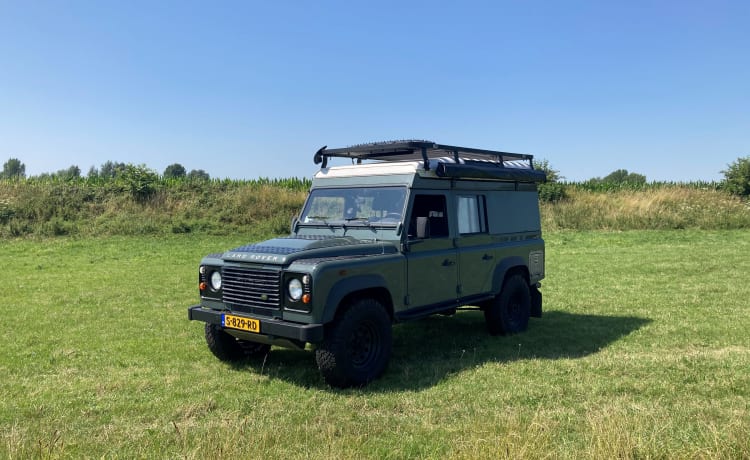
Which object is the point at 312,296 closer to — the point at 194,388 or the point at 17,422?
the point at 194,388

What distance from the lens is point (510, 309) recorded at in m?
8.46

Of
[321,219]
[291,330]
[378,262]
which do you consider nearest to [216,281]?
[291,330]

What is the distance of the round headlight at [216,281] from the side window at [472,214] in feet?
10.0

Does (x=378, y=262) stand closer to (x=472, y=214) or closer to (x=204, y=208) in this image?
(x=472, y=214)

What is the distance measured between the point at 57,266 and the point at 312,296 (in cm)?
1341

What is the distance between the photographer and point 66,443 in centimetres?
423

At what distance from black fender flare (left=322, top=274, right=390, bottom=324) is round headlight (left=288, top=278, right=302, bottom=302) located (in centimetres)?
29

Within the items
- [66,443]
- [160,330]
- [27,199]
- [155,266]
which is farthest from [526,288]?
[27,199]

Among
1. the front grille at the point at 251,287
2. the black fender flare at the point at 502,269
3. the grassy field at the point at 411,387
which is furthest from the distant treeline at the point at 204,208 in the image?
the front grille at the point at 251,287

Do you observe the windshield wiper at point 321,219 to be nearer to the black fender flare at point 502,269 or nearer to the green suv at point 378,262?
the green suv at point 378,262

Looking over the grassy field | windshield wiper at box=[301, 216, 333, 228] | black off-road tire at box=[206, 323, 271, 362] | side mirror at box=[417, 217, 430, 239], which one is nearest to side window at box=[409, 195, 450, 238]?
Result: side mirror at box=[417, 217, 430, 239]

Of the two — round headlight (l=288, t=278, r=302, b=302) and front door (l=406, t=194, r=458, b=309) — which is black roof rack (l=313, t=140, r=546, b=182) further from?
round headlight (l=288, t=278, r=302, b=302)

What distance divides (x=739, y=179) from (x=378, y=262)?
118 ft

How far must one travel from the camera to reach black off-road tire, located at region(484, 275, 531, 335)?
810 centimetres
